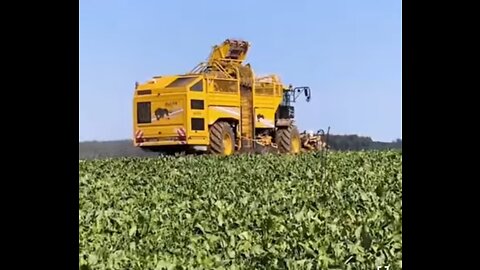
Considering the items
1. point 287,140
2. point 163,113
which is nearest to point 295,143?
point 287,140

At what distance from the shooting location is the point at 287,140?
40.6 feet

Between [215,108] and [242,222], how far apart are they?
7995 mm

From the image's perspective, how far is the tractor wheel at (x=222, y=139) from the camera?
426 inches

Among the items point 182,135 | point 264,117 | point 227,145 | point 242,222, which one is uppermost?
point 264,117

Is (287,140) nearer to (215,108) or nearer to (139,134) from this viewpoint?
(215,108)

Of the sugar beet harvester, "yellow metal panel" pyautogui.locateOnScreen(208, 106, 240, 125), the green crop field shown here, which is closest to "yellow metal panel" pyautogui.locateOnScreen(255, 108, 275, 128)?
the sugar beet harvester

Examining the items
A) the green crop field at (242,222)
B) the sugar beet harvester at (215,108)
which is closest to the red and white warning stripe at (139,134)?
the sugar beet harvester at (215,108)

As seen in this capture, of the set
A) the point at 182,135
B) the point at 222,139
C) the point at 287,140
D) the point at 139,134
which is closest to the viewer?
the point at 182,135

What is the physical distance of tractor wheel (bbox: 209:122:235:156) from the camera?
10.8 m

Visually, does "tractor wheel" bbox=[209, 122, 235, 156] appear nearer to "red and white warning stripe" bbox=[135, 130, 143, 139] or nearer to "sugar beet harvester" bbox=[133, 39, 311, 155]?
"sugar beet harvester" bbox=[133, 39, 311, 155]

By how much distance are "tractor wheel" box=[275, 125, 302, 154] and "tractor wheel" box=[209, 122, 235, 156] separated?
1329 millimetres

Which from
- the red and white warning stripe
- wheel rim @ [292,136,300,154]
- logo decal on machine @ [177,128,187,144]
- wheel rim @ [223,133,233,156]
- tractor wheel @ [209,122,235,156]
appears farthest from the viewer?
wheel rim @ [292,136,300,154]

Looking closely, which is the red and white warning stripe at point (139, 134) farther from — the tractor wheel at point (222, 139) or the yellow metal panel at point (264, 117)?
the yellow metal panel at point (264, 117)

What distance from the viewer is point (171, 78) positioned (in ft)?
35.4
